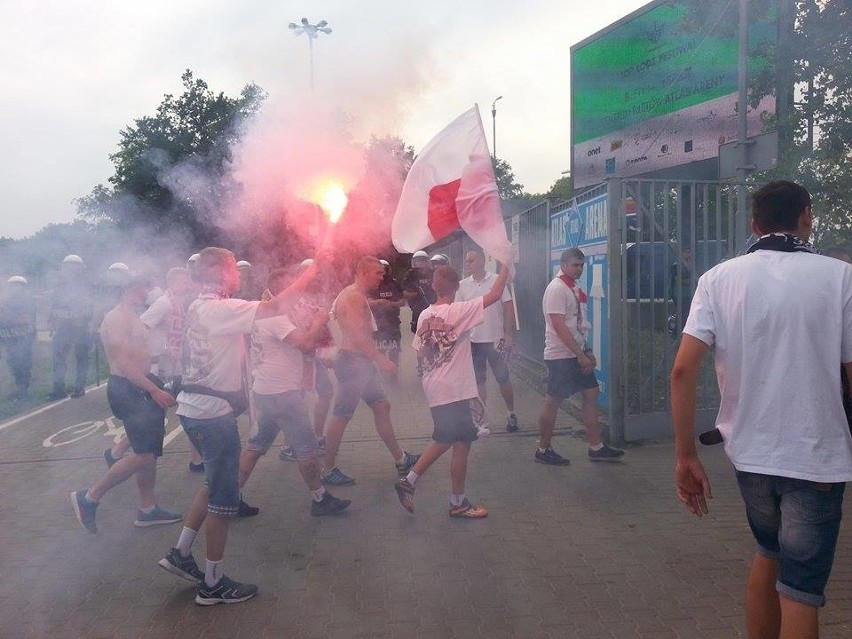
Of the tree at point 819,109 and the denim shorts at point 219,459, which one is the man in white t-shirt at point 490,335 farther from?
the denim shorts at point 219,459

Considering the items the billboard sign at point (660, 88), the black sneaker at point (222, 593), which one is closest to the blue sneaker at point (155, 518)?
the black sneaker at point (222, 593)

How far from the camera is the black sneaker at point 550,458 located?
22.4 feet

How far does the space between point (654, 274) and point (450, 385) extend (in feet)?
9.53

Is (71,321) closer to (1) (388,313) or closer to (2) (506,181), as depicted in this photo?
(1) (388,313)

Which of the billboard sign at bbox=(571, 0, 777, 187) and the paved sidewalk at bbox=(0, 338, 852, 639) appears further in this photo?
the billboard sign at bbox=(571, 0, 777, 187)

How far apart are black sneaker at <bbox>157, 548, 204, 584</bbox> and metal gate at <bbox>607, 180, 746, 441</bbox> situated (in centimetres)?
437

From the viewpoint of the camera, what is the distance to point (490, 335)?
809 cm

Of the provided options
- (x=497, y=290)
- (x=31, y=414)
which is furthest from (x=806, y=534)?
(x=31, y=414)

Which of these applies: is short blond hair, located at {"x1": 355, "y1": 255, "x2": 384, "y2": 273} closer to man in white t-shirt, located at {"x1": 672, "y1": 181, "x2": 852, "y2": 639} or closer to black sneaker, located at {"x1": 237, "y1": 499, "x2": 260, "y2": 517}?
black sneaker, located at {"x1": 237, "y1": 499, "x2": 260, "y2": 517}

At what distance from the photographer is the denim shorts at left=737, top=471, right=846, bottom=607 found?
2.75 metres

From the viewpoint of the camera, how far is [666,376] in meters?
7.65

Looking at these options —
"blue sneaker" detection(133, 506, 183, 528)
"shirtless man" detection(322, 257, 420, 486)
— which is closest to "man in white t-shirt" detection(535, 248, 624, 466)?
"shirtless man" detection(322, 257, 420, 486)

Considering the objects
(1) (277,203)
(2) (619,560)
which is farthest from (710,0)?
(2) (619,560)

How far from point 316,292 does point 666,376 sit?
3721 millimetres
